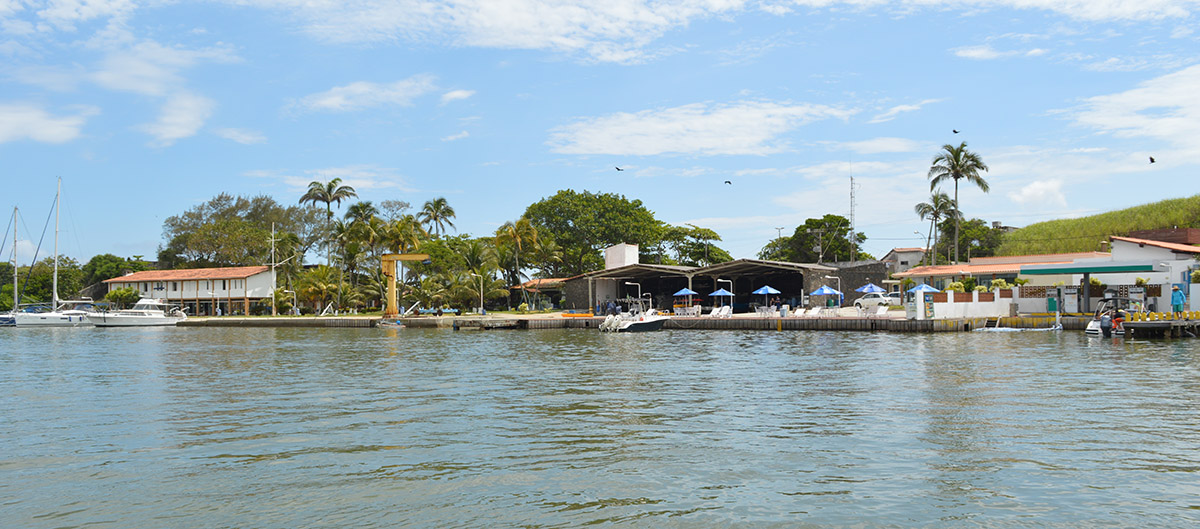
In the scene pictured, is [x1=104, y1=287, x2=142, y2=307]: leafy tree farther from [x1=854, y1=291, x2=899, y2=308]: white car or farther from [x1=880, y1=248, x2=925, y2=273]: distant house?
[x1=880, y1=248, x2=925, y2=273]: distant house

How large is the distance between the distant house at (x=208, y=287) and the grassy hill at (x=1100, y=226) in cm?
6653

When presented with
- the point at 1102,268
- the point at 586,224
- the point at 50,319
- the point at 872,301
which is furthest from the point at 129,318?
the point at 1102,268

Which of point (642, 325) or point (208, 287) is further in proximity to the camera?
point (208, 287)

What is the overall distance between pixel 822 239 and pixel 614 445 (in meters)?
72.8

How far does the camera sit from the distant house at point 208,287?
71438 mm

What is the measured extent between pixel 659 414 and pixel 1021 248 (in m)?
70.0

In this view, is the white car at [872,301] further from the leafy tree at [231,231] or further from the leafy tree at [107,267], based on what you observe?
the leafy tree at [107,267]

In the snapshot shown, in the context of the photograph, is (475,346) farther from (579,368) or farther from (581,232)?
(581,232)

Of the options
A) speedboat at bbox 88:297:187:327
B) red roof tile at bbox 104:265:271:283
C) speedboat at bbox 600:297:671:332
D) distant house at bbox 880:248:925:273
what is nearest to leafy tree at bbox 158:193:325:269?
red roof tile at bbox 104:265:271:283

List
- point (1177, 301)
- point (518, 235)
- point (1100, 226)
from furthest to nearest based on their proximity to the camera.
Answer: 1. point (1100, 226)
2. point (518, 235)
3. point (1177, 301)

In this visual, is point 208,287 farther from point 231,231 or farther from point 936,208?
point 936,208

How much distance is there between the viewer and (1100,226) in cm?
7075

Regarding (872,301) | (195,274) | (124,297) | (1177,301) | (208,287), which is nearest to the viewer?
(1177,301)

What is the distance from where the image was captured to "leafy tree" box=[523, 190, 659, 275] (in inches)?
→ 2958
